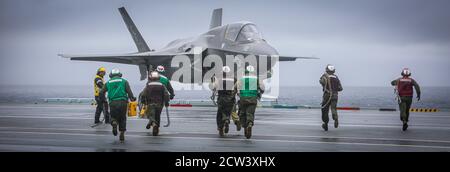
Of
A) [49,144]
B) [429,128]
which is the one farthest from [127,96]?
[429,128]

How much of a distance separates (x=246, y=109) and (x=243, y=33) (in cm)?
1296

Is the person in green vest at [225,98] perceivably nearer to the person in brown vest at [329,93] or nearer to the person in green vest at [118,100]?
the person in green vest at [118,100]

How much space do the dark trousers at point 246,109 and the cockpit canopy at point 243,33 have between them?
493 inches

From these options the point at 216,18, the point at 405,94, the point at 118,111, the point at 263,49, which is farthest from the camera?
the point at 216,18

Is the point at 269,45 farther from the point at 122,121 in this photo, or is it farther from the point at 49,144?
the point at 49,144

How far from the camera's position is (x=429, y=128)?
709 inches

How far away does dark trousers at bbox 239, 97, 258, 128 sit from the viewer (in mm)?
14426

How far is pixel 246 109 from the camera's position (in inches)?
574

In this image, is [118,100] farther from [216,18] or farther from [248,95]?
[216,18]

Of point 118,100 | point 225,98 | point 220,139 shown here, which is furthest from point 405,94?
point 118,100

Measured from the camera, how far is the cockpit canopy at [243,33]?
88.8ft

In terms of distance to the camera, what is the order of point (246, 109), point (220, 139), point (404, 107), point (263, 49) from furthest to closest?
point (263, 49), point (404, 107), point (246, 109), point (220, 139)

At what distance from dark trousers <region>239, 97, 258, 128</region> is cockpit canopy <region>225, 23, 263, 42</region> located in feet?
41.0
